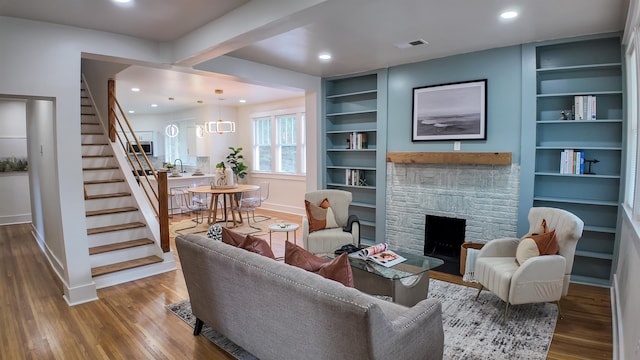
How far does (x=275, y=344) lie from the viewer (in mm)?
2125

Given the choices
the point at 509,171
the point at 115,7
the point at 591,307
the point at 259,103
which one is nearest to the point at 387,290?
the point at 591,307

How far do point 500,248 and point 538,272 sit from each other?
1.83ft

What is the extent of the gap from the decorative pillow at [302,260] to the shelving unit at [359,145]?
3.18 meters

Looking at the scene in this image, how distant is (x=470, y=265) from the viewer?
396 cm

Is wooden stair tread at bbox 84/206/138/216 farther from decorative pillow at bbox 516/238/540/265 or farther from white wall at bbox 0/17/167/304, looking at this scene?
decorative pillow at bbox 516/238/540/265

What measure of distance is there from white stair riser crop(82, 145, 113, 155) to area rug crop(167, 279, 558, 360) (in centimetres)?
315

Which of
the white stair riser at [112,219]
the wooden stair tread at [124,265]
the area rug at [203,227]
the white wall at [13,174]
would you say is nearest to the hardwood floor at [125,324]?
the wooden stair tread at [124,265]

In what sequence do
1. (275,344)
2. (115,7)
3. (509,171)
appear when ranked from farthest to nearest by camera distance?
(509,171)
(115,7)
(275,344)

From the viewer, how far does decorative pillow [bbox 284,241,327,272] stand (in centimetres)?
221

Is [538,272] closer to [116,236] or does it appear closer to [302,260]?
[302,260]

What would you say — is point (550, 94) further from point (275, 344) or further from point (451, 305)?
point (275, 344)

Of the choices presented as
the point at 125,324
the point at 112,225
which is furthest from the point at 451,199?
the point at 112,225

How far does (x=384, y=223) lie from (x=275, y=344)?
11.3ft

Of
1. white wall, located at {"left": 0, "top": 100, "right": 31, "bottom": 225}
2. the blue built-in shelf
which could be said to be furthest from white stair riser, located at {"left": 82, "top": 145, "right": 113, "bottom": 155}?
the blue built-in shelf
